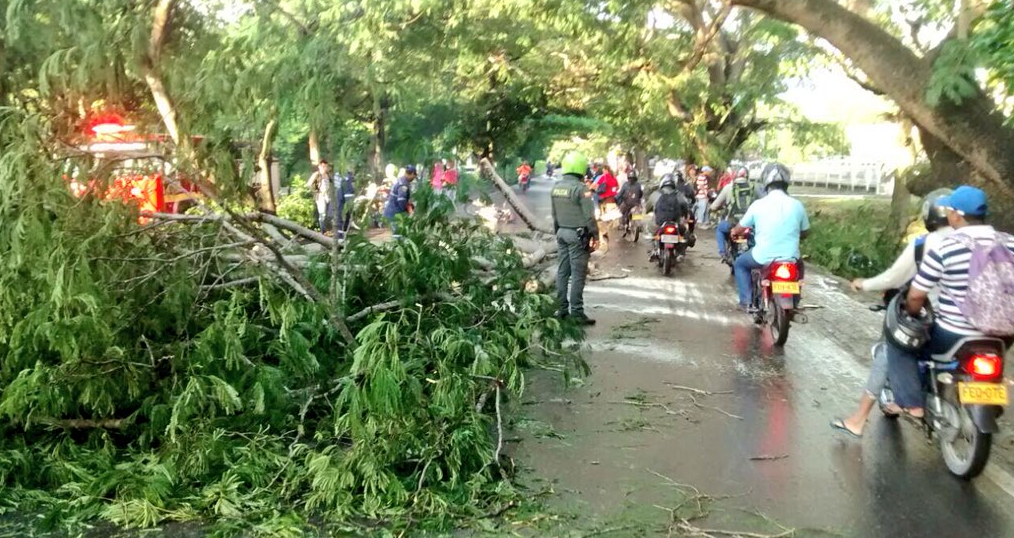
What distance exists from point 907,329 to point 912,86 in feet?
21.7

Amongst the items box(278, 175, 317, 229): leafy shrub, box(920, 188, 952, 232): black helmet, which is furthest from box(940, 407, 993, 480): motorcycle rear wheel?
box(278, 175, 317, 229): leafy shrub

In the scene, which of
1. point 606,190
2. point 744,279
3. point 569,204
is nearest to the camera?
point 569,204

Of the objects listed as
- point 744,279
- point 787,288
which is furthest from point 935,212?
point 744,279

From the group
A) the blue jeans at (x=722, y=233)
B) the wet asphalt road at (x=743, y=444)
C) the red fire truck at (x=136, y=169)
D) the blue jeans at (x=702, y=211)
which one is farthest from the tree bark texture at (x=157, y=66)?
the blue jeans at (x=702, y=211)

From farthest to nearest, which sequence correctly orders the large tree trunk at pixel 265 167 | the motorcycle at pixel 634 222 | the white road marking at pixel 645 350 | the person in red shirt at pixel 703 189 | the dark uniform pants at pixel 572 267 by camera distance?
the person in red shirt at pixel 703 189 < the motorcycle at pixel 634 222 < the dark uniform pants at pixel 572 267 < the white road marking at pixel 645 350 < the large tree trunk at pixel 265 167

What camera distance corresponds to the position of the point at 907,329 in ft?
17.6

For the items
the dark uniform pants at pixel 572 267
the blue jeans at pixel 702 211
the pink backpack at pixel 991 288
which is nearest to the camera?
the pink backpack at pixel 991 288

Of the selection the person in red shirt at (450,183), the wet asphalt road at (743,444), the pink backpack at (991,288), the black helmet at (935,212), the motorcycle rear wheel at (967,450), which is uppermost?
the person in red shirt at (450,183)

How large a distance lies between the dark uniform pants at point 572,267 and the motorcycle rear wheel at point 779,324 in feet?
6.62

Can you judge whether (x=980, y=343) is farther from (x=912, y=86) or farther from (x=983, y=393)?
(x=912, y=86)

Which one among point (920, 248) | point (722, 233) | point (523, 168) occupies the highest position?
point (920, 248)

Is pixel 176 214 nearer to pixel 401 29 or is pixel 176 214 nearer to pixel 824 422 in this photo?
Result: pixel 824 422

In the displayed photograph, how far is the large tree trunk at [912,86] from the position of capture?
425 inches

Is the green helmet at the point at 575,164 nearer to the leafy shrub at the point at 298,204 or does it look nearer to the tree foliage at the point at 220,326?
the tree foliage at the point at 220,326
